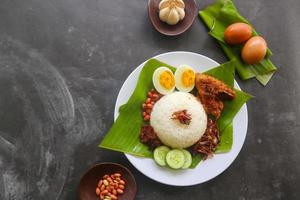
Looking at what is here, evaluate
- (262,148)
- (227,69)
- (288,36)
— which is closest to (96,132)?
(227,69)

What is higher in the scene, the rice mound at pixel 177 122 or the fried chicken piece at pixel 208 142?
the rice mound at pixel 177 122

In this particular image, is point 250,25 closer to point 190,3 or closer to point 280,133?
point 190,3

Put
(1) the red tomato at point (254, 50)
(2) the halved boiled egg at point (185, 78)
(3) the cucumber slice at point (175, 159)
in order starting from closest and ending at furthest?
(3) the cucumber slice at point (175, 159)
(2) the halved boiled egg at point (185, 78)
(1) the red tomato at point (254, 50)

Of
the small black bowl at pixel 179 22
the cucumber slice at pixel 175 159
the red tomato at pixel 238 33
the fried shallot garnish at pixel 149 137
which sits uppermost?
the small black bowl at pixel 179 22

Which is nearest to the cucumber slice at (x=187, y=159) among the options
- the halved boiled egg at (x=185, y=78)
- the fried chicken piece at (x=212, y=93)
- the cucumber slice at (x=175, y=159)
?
the cucumber slice at (x=175, y=159)

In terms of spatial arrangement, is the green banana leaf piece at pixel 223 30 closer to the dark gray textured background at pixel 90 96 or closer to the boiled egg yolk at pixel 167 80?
the dark gray textured background at pixel 90 96

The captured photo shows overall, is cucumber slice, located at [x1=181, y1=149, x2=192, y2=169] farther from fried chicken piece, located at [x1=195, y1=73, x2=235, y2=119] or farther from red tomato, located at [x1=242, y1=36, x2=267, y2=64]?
red tomato, located at [x1=242, y1=36, x2=267, y2=64]

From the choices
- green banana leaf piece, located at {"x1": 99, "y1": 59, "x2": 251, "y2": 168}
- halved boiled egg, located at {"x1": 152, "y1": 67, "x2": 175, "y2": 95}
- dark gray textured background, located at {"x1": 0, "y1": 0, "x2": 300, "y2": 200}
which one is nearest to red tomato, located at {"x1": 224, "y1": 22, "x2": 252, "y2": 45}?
dark gray textured background, located at {"x1": 0, "y1": 0, "x2": 300, "y2": 200}

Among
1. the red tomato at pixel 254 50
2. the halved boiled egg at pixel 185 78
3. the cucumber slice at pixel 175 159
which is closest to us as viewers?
the cucumber slice at pixel 175 159
